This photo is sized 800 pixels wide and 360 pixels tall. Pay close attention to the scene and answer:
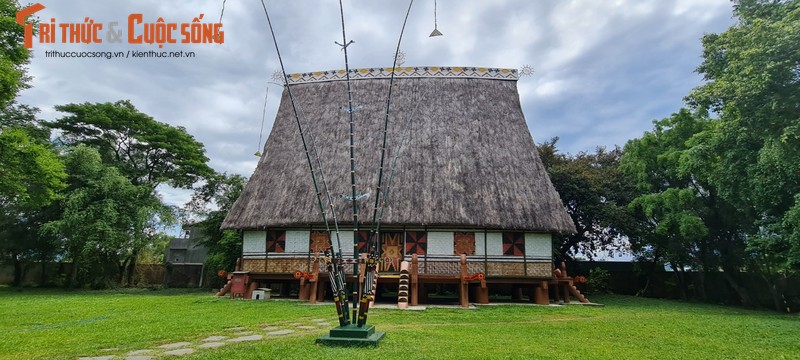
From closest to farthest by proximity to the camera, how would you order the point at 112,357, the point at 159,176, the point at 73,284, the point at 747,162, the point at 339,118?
1. the point at 112,357
2. the point at 747,162
3. the point at 339,118
4. the point at 73,284
5. the point at 159,176

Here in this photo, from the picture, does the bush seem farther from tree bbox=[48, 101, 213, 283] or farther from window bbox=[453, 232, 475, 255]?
tree bbox=[48, 101, 213, 283]

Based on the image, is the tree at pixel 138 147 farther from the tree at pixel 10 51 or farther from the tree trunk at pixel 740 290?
the tree trunk at pixel 740 290

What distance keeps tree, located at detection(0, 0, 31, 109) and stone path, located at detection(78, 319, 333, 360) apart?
8.13m


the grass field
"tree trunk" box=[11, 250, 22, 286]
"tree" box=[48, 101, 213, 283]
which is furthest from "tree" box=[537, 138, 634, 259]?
"tree trunk" box=[11, 250, 22, 286]

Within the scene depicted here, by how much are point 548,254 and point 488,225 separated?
2.43 metres

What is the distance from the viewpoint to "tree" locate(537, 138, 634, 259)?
19.6 meters

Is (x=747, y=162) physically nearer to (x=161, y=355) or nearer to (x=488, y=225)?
(x=488, y=225)

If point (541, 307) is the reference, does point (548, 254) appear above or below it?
above

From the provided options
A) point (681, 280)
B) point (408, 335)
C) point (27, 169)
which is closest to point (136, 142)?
point (27, 169)

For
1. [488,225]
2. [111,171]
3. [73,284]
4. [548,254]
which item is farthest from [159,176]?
[548,254]

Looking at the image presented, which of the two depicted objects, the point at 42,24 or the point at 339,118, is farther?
the point at 339,118

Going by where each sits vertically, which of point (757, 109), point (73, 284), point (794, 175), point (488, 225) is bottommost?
point (73, 284)

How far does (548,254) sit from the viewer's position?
14656mm

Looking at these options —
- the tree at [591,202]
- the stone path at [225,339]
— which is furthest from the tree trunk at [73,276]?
the tree at [591,202]
